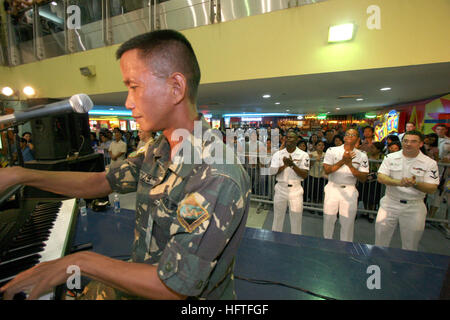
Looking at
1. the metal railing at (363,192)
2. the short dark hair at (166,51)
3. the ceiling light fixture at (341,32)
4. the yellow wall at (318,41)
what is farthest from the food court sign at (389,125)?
the short dark hair at (166,51)

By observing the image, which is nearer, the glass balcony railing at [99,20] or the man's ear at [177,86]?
the man's ear at [177,86]

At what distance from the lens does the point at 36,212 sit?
1.53m

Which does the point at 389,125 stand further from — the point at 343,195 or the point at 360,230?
the point at 343,195

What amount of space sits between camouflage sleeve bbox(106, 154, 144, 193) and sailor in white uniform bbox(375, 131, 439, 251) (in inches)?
113

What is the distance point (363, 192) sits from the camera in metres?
4.11

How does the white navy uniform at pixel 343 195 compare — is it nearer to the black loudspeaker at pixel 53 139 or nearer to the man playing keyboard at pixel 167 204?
the man playing keyboard at pixel 167 204

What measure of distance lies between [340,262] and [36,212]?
2.52m

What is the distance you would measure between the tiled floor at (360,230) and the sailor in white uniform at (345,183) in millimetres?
498

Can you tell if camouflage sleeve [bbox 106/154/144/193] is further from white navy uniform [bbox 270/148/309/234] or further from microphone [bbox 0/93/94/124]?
white navy uniform [bbox 270/148/309/234]

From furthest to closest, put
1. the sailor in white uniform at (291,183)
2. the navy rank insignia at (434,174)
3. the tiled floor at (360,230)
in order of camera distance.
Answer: the sailor in white uniform at (291,183), the tiled floor at (360,230), the navy rank insignia at (434,174)

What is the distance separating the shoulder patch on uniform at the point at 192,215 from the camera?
0.66 m

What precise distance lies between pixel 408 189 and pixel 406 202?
0.17 metres

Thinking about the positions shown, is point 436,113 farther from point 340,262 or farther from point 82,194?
point 82,194
